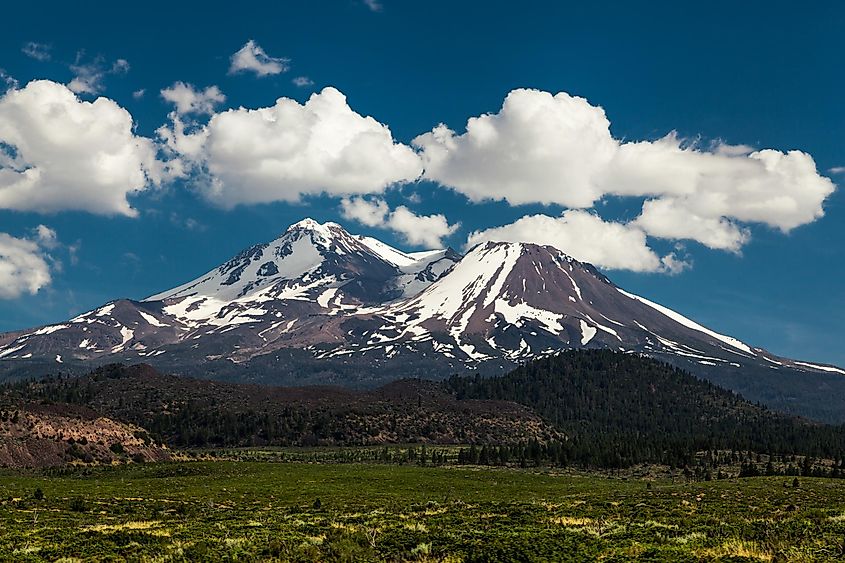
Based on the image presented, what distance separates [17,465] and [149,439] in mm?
27667

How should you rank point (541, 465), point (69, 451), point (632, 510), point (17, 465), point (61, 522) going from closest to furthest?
point (61, 522)
point (632, 510)
point (17, 465)
point (69, 451)
point (541, 465)

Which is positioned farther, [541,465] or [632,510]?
[541,465]

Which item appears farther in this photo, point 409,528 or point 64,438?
point 64,438

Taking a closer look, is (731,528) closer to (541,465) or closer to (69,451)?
(69,451)

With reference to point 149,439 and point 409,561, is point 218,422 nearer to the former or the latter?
point 149,439

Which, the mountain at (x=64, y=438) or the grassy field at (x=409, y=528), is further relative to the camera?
the mountain at (x=64, y=438)

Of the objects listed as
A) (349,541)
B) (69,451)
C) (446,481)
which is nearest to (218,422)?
(69,451)

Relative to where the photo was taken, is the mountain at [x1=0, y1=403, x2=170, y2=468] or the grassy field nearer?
the grassy field

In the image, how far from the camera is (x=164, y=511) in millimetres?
39688

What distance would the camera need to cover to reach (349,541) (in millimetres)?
24734

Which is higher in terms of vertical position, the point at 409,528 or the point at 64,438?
the point at 409,528

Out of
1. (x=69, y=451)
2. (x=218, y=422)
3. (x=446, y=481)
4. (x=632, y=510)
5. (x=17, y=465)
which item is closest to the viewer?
(x=632, y=510)

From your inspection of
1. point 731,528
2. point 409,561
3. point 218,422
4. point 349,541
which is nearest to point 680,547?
point 731,528

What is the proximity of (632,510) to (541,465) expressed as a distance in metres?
95.5
